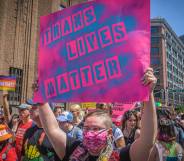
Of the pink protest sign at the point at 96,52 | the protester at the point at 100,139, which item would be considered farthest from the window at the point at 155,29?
the protester at the point at 100,139

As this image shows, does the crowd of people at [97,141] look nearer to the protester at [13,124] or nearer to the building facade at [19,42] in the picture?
the protester at [13,124]

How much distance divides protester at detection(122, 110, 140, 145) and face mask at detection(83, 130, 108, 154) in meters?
2.69

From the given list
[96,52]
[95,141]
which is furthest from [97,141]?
[96,52]

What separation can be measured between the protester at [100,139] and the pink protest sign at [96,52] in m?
→ 0.18

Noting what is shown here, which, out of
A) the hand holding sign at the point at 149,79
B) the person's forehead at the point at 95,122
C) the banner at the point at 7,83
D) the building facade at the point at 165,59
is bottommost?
the person's forehead at the point at 95,122

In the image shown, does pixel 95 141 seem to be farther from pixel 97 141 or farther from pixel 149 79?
pixel 149 79

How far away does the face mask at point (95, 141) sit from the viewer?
234 centimetres

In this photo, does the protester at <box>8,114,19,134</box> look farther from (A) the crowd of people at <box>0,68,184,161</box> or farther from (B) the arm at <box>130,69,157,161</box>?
(B) the arm at <box>130,69,157,161</box>

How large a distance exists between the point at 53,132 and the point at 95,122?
0.42 metres

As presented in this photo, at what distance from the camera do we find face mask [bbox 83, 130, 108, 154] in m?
2.34

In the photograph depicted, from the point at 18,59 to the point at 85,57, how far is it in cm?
1989

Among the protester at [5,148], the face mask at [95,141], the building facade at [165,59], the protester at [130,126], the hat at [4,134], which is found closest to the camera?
the face mask at [95,141]

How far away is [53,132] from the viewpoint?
2645 mm

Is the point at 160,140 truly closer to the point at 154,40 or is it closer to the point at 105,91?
the point at 105,91
